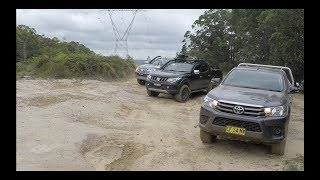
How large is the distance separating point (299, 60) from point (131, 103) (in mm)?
9302

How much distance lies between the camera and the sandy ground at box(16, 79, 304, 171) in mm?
7508

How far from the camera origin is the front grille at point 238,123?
7875 mm

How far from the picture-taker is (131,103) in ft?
48.6

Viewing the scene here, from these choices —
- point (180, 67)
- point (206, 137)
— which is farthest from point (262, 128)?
point (180, 67)

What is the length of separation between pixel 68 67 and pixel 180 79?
8.04 meters

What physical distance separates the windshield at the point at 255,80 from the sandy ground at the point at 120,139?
55.0 inches

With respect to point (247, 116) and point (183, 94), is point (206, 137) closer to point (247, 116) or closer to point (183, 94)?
point (247, 116)

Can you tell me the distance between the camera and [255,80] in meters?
9.61

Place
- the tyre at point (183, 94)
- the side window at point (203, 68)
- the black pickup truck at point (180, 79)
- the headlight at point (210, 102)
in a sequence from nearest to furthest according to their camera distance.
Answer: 1. the headlight at point (210, 102)
2. the black pickup truck at point (180, 79)
3. the tyre at point (183, 94)
4. the side window at point (203, 68)

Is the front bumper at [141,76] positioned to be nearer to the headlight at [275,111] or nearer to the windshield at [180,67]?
the windshield at [180,67]

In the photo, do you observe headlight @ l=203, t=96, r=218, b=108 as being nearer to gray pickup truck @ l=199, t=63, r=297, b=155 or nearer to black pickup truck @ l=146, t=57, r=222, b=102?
gray pickup truck @ l=199, t=63, r=297, b=155

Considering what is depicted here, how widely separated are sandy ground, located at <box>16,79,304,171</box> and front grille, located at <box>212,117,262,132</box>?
2.19 ft

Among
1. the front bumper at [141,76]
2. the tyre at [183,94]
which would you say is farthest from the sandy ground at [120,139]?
the front bumper at [141,76]
